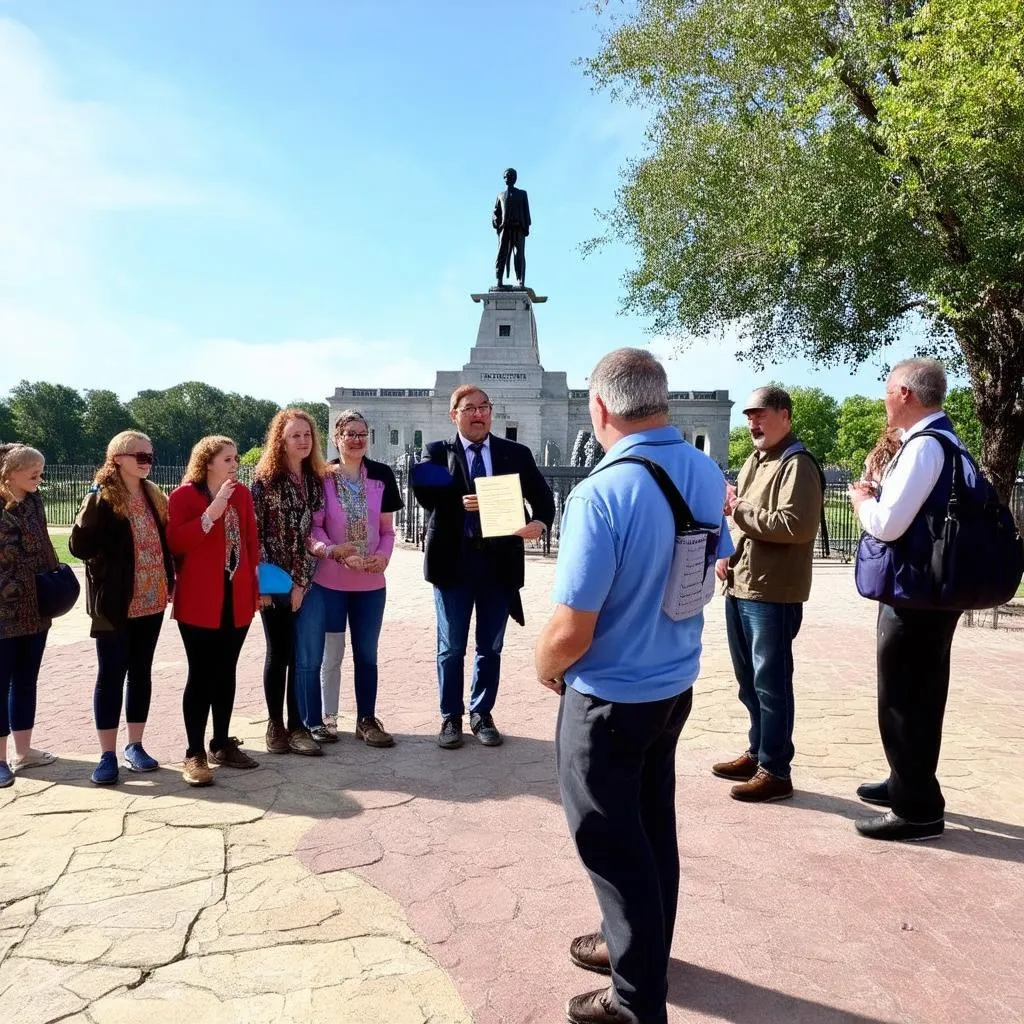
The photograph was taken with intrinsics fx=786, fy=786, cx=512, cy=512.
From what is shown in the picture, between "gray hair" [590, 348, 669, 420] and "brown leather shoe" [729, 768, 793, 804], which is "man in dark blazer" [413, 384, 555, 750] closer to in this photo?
"brown leather shoe" [729, 768, 793, 804]

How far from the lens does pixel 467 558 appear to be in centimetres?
512

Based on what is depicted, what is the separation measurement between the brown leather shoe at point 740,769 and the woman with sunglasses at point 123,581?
3.34 m

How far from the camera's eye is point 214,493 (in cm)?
470

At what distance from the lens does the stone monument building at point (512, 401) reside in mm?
41656

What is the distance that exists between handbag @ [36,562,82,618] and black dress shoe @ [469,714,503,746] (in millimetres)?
2543

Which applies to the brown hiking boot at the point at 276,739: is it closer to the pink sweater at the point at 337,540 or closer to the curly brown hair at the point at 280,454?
the pink sweater at the point at 337,540

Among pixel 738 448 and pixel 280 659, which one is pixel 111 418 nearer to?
pixel 738 448

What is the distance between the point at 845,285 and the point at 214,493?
12668 mm

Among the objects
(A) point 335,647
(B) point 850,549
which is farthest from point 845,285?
(A) point 335,647

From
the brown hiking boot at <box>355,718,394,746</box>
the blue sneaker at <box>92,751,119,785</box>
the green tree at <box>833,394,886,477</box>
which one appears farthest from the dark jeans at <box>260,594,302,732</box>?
the green tree at <box>833,394,886,477</box>

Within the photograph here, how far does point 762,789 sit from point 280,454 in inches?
135

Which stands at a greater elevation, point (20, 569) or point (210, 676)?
point (20, 569)

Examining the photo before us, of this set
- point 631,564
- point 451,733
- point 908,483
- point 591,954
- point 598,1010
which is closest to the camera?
point 631,564

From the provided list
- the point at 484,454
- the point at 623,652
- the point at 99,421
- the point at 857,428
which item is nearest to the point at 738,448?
the point at 857,428
